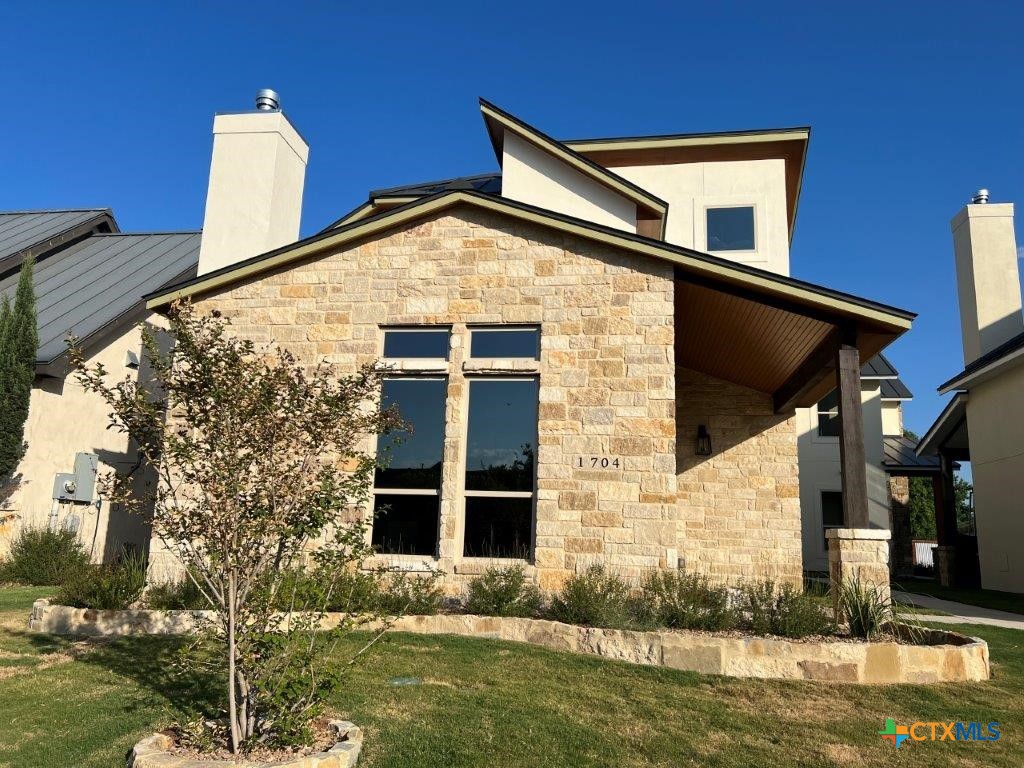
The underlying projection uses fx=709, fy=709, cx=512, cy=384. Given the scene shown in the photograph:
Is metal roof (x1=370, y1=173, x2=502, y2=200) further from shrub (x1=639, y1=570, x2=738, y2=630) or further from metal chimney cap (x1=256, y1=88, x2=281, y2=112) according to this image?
shrub (x1=639, y1=570, x2=738, y2=630)

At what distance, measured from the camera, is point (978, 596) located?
47.8 ft

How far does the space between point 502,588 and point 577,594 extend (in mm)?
878

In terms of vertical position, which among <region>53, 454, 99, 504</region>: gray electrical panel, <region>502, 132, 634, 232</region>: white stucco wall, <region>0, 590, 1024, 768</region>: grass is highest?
<region>502, 132, 634, 232</region>: white stucco wall

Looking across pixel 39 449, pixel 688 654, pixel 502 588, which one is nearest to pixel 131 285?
pixel 39 449

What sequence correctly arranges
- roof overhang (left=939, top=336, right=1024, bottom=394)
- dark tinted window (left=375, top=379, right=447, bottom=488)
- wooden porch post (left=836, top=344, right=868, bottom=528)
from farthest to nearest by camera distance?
roof overhang (left=939, top=336, right=1024, bottom=394), dark tinted window (left=375, top=379, right=447, bottom=488), wooden porch post (left=836, top=344, right=868, bottom=528)

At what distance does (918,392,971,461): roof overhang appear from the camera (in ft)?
58.7

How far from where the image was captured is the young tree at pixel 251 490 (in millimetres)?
4160

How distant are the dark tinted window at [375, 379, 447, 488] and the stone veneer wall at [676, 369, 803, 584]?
19.4 feet

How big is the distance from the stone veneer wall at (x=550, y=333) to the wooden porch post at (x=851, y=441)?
195 cm

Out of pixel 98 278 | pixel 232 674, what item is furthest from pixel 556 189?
pixel 98 278

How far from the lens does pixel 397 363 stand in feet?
31.6

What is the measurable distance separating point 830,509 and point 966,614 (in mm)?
7649

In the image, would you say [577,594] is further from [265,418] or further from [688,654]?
[265,418]

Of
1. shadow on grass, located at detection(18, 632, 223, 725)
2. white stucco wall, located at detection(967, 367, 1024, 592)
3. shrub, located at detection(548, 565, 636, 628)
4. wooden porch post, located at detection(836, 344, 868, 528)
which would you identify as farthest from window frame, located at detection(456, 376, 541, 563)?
white stucco wall, located at detection(967, 367, 1024, 592)
